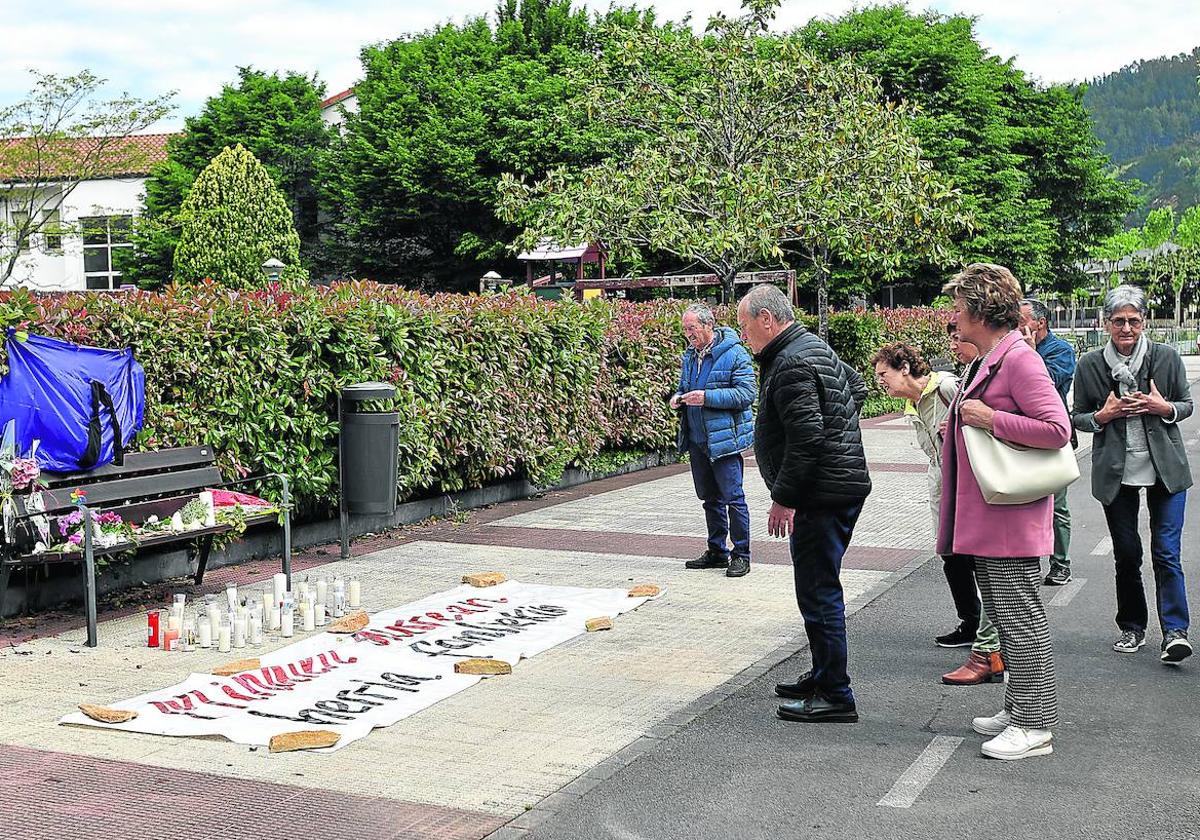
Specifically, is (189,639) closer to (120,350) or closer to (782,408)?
(120,350)

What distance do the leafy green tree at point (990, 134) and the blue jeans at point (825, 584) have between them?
3572cm

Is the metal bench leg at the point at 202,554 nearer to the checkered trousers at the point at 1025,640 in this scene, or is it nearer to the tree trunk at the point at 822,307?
the checkered trousers at the point at 1025,640

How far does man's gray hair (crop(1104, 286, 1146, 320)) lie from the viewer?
701cm

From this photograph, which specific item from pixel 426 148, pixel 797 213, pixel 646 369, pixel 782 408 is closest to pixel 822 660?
pixel 782 408

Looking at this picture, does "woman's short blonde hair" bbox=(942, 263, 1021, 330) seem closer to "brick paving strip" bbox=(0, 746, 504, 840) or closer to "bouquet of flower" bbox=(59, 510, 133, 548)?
"brick paving strip" bbox=(0, 746, 504, 840)

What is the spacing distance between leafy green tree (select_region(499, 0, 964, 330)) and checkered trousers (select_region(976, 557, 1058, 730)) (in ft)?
56.0

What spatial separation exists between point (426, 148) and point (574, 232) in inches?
865

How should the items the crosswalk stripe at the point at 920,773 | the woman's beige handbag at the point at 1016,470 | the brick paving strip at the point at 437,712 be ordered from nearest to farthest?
the brick paving strip at the point at 437,712 < the crosswalk stripe at the point at 920,773 < the woman's beige handbag at the point at 1016,470

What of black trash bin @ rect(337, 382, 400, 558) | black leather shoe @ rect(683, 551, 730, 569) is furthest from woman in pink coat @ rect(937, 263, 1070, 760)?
black trash bin @ rect(337, 382, 400, 558)

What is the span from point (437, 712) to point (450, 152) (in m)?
39.4

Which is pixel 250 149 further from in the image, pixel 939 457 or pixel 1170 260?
pixel 1170 260

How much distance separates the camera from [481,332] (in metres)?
12.7

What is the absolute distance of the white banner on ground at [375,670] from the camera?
5914 millimetres

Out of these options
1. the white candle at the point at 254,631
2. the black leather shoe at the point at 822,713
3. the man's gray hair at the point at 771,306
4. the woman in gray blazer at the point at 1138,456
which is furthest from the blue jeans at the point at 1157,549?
the white candle at the point at 254,631
